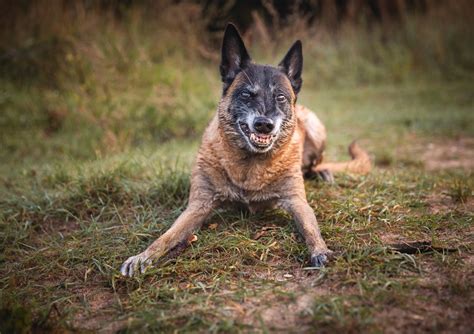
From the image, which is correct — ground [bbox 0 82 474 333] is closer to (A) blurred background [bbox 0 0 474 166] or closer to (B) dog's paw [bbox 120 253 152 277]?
(B) dog's paw [bbox 120 253 152 277]

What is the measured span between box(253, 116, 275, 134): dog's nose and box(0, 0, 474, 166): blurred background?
2.64m

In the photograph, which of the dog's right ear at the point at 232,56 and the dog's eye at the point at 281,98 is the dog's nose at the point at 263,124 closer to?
the dog's eye at the point at 281,98

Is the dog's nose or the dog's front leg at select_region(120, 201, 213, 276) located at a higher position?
the dog's nose

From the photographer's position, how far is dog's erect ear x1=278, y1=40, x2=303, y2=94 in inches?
148

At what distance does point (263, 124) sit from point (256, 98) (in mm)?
286

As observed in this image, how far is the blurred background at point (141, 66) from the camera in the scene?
21.4ft

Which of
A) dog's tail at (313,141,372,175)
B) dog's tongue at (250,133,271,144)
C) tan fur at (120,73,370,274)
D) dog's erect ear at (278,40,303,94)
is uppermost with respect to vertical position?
dog's erect ear at (278,40,303,94)

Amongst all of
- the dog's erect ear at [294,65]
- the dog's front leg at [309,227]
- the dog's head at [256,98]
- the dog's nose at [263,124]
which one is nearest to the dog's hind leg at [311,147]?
the dog's erect ear at [294,65]

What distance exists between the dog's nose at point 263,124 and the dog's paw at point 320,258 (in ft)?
3.09

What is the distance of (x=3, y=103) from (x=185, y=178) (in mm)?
4281

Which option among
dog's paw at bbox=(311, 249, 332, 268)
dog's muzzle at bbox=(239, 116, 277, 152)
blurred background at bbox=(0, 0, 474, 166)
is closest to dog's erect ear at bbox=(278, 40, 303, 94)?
dog's muzzle at bbox=(239, 116, 277, 152)

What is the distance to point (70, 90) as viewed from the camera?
7.11 meters

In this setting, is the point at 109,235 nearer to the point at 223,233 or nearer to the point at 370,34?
the point at 223,233

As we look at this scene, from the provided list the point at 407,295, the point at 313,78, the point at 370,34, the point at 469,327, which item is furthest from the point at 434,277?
the point at 370,34
